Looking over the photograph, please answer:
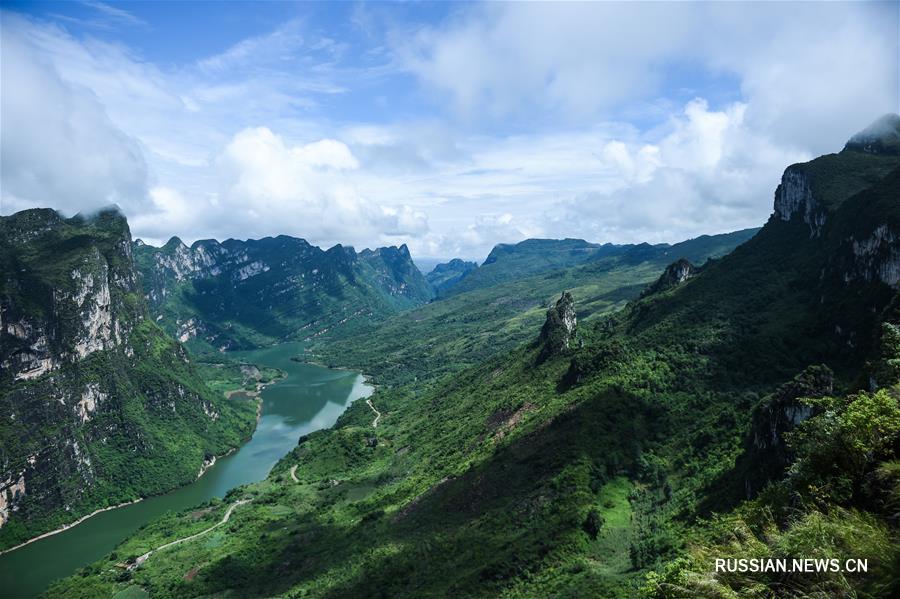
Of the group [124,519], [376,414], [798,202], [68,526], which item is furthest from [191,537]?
[798,202]

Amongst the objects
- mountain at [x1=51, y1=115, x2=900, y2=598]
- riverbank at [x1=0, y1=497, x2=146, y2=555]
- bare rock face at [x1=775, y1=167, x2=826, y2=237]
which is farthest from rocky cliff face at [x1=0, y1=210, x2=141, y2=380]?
bare rock face at [x1=775, y1=167, x2=826, y2=237]

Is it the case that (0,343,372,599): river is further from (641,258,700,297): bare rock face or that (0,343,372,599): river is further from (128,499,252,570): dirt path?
(641,258,700,297): bare rock face

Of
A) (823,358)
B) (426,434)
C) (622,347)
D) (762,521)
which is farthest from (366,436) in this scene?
(762,521)

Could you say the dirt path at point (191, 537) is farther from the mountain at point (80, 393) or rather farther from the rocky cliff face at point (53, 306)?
the rocky cliff face at point (53, 306)

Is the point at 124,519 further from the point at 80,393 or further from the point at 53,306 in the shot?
the point at 53,306

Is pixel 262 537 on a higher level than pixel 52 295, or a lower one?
lower

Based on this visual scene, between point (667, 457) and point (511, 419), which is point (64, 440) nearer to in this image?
point (511, 419)
